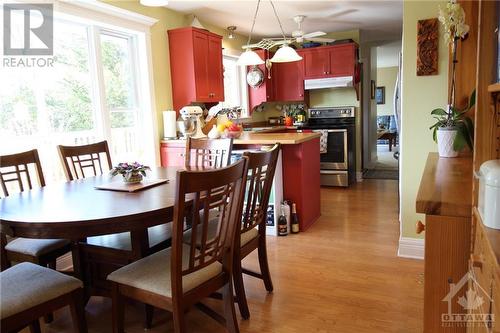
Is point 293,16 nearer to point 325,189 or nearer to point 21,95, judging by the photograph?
point 325,189

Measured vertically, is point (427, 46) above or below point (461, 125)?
above

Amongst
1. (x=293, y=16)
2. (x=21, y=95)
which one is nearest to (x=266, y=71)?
(x=293, y=16)

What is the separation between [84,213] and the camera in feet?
5.31

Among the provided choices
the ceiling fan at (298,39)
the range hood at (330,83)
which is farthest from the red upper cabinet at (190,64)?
the range hood at (330,83)

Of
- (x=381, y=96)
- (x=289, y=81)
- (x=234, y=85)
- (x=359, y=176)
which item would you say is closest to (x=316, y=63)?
(x=289, y=81)

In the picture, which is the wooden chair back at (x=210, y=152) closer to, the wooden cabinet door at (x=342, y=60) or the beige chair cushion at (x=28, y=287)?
the beige chair cushion at (x=28, y=287)

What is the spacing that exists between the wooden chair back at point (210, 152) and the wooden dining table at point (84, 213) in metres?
0.65

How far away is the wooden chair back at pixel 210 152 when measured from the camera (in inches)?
108

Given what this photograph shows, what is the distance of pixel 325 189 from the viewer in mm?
5367

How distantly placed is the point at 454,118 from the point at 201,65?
2.91 m

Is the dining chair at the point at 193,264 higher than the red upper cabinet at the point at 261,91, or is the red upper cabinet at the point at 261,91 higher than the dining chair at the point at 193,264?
the red upper cabinet at the point at 261,91

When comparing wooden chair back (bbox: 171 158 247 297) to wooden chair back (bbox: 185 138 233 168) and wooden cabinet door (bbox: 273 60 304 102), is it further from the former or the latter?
wooden cabinet door (bbox: 273 60 304 102)

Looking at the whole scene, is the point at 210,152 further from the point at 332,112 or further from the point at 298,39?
the point at 332,112

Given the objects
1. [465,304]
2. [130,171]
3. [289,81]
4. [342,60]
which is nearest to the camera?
[465,304]
